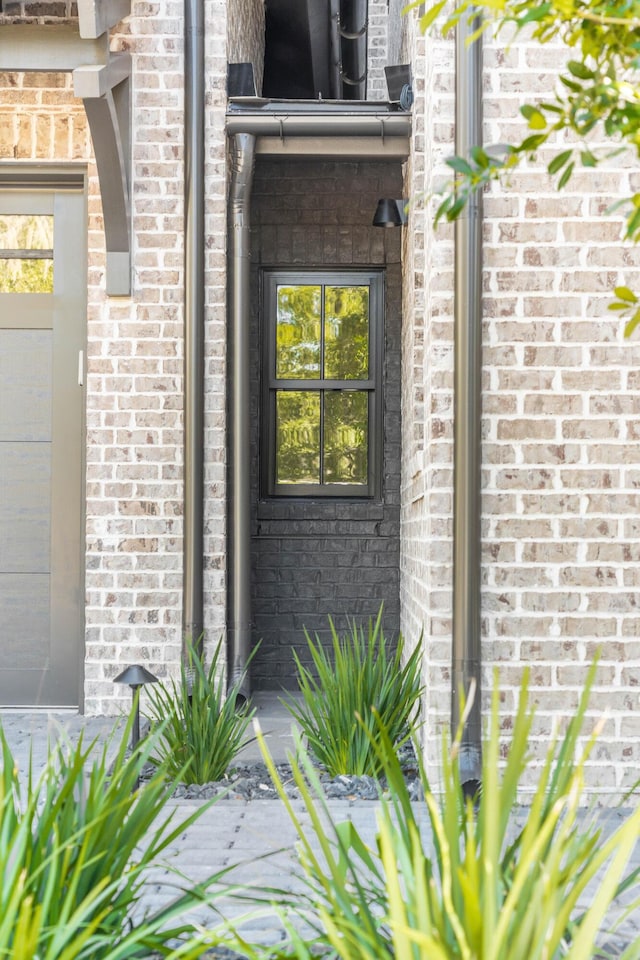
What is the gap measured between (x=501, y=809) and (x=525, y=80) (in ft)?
9.72

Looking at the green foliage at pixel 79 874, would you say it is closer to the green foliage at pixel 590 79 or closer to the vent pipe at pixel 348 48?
the green foliage at pixel 590 79

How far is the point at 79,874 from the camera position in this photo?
5.44 feet

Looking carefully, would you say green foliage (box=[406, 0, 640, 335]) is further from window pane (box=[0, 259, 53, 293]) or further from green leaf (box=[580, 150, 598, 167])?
window pane (box=[0, 259, 53, 293])

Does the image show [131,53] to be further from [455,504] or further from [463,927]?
[463,927]

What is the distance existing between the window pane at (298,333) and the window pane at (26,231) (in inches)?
66.2

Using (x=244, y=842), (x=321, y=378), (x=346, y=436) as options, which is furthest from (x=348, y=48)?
(x=244, y=842)

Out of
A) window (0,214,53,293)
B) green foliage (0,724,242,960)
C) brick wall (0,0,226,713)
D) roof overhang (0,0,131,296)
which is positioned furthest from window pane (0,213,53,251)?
green foliage (0,724,242,960)

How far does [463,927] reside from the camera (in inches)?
57.6

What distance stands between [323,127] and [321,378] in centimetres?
185

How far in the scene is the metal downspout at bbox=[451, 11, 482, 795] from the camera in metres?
3.60

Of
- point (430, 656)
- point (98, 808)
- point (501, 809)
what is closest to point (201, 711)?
point (430, 656)

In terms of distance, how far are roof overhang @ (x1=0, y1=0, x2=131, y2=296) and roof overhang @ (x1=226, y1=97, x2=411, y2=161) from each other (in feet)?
1.76

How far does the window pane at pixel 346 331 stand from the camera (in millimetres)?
6285

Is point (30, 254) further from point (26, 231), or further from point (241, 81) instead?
point (241, 81)
